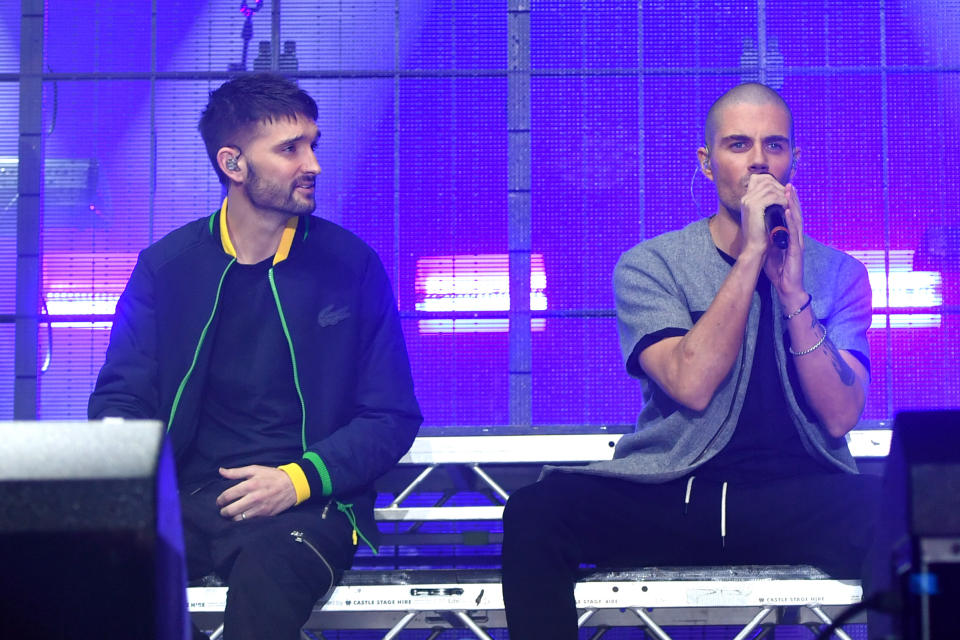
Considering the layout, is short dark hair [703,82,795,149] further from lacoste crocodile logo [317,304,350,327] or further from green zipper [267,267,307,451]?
green zipper [267,267,307,451]

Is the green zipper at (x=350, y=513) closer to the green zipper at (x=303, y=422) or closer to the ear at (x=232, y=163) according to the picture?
the green zipper at (x=303, y=422)

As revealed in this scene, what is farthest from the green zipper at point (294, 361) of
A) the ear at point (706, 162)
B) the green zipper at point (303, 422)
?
the ear at point (706, 162)

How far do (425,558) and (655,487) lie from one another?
6.85 feet

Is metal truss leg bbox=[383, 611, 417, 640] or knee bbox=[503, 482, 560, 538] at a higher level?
knee bbox=[503, 482, 560, 538]

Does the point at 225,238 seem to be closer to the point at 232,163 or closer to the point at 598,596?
the point at 232,163

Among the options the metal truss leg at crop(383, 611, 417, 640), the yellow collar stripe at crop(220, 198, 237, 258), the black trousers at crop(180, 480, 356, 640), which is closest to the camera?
the black trousers at crop(180, 480, 356, 640)

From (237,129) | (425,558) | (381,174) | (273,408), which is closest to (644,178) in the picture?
(381,174)

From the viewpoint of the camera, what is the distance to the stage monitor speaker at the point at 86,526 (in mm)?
720

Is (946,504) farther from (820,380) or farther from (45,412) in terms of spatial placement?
(45,412)

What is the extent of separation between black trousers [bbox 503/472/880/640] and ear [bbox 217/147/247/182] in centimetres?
107

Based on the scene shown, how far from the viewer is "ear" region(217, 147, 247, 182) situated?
2.68 m

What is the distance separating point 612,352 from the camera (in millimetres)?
4219

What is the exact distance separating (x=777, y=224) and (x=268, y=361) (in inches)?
44.7

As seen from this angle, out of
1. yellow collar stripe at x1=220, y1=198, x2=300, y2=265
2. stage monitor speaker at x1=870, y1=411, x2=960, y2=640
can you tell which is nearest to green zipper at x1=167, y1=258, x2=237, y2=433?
yellow collar stripe at x1=220, y1=198, x2=300, y2=265
